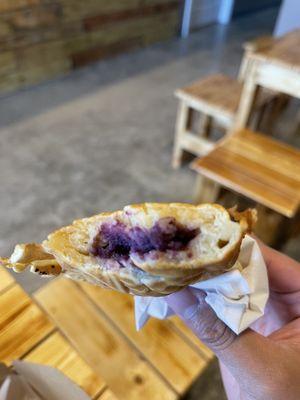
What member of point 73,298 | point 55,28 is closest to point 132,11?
point 55,28

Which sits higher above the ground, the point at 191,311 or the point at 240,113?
the point at 191,311

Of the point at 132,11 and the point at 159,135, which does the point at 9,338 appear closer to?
the point at 159,135

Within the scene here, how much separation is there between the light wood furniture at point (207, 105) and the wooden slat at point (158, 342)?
1.61 metres

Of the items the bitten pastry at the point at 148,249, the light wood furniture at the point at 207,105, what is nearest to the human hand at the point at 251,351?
the bitten pastry at the point at 148,249

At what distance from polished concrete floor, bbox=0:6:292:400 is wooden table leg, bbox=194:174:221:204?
1.24 ft

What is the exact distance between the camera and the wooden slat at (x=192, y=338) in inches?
51.2

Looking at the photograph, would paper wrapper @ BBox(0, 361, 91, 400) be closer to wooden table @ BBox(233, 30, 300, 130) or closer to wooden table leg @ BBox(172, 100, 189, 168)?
wooden table @ BBox(233, 30, 300, 130)

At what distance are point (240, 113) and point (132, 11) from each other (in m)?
3.31

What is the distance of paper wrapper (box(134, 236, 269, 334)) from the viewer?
0.79 metres

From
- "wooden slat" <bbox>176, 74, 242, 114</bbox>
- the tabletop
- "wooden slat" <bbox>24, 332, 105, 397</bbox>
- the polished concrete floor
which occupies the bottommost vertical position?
the polished concrete floor

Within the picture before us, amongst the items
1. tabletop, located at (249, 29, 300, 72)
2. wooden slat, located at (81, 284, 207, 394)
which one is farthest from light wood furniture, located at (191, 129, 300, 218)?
wooden slat, located at (81, 284, 207, 394)

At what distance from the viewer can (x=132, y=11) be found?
4.70 metres

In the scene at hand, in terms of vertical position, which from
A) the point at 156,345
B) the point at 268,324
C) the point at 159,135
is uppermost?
the point at 268,324

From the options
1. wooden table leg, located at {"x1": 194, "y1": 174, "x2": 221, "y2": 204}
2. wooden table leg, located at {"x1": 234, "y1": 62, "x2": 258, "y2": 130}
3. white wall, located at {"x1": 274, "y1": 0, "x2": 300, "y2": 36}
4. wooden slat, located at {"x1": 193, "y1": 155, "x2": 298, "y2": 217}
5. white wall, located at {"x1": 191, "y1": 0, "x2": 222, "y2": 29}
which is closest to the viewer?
wooden slat, located at {"x1": 193, "y1": 155, "x2": 298, "y2": 217}
